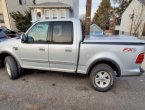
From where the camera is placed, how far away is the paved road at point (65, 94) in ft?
12.1

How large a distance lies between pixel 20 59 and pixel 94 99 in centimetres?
280

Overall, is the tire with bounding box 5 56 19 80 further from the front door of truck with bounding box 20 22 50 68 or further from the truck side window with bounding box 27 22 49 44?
the truck side window with bounding box 27 22 49 44

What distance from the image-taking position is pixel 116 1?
45.5 metres

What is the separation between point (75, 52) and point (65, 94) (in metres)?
1.25

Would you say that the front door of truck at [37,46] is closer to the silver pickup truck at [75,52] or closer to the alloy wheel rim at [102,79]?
the silver pickup truck at [75,52]

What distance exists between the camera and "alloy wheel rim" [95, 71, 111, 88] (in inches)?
172

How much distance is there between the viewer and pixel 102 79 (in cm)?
442

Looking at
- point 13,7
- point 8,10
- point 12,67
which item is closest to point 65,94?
point 12,67

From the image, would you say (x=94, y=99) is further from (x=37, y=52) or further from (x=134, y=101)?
(x=37, y=52)

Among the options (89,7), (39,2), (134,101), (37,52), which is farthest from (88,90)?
(39,2)

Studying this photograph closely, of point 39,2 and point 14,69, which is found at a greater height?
point 39,2

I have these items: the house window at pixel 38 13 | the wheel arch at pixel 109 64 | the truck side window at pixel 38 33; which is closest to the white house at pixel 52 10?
the house window at pixel 38 13

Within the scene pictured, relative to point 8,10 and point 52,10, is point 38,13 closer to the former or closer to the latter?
point 52,10

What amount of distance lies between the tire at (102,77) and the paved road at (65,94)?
0.19m
